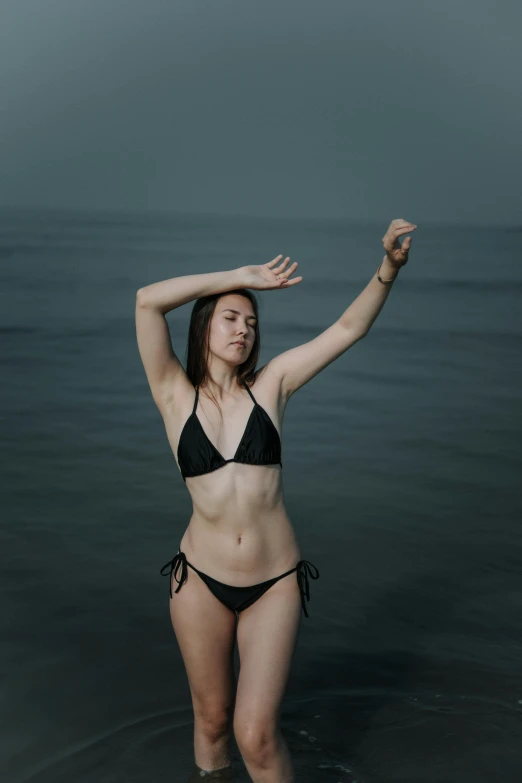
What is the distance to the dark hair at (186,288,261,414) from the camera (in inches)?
136

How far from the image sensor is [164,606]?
16.8 ft

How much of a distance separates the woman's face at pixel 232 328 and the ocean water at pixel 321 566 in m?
1.54

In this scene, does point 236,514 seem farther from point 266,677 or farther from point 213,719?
point 213,719

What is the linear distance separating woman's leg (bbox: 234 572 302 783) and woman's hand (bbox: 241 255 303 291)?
897 mm

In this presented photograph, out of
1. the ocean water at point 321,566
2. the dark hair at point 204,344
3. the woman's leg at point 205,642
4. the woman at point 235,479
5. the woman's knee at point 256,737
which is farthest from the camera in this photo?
the ocean water at point 321,566

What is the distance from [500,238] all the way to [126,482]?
22.4 m

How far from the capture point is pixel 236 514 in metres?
3.30

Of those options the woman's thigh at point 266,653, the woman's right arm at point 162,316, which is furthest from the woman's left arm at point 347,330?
the woman's thigh at point 266,653

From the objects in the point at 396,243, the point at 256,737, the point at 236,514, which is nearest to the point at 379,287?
the point at 396,243

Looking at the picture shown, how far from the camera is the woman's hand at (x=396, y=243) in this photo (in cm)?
326

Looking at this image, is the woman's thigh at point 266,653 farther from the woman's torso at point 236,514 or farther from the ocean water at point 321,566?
the ocean water at point 321,566

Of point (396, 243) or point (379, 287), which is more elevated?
point (396, 243)

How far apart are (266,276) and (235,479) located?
645mm

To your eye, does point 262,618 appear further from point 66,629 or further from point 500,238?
point 500,238
